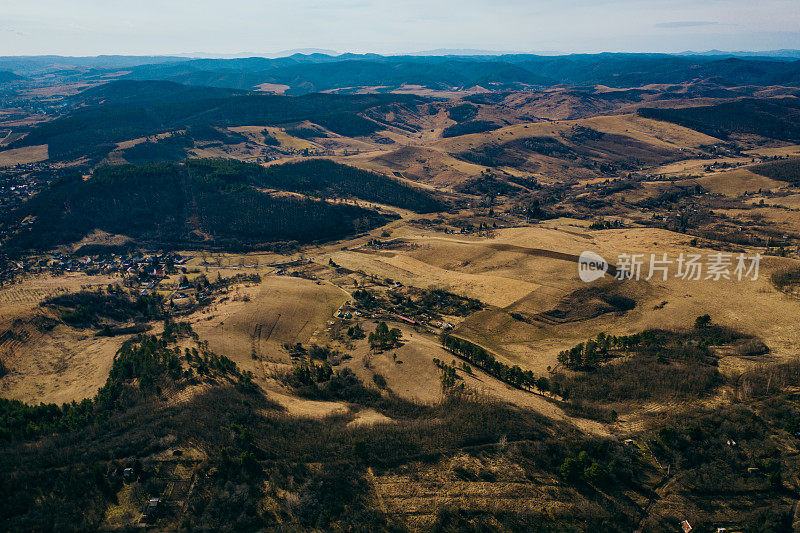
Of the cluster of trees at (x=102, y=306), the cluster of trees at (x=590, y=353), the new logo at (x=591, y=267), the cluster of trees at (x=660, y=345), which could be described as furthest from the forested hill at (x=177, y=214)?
the cluster of trees at (x=660, y=345)

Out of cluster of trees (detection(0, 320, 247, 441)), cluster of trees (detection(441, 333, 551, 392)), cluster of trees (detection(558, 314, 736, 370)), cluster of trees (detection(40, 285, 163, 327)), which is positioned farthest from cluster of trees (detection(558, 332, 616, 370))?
cluster of trees (detection(40, 285, 163, 327))

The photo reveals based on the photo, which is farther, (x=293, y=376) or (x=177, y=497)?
(x=293, y=376)

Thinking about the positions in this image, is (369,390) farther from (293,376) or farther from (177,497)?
(177,497)

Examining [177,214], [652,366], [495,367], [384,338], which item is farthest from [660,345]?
[177,214]

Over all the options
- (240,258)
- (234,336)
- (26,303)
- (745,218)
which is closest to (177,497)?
(234,336)

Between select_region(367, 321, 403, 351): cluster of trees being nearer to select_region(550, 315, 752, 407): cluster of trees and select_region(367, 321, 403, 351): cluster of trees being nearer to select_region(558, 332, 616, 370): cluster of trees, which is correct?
A: select_region(550, 315, 752, 407): cluster of trees

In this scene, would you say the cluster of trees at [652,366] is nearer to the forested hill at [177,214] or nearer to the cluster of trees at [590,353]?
the cluster of trees at [590,353]
